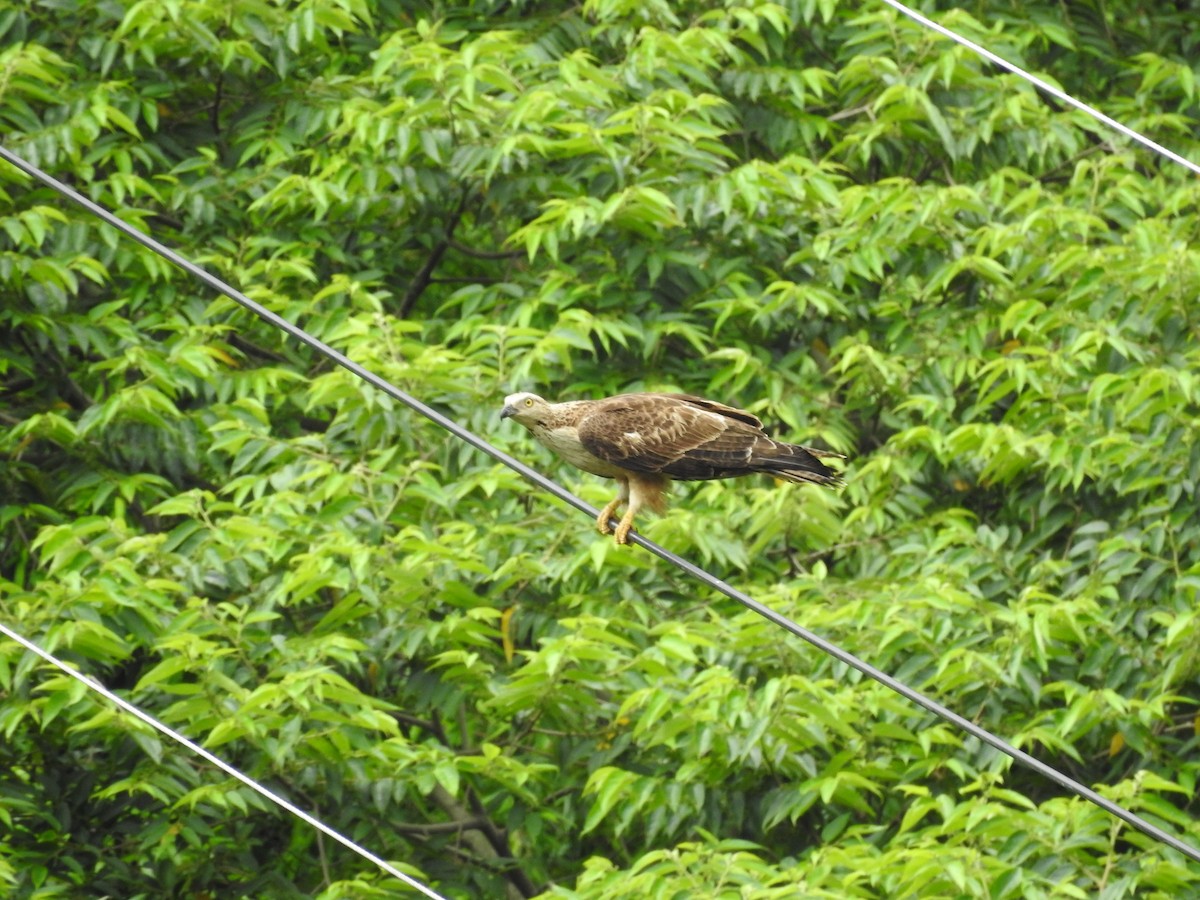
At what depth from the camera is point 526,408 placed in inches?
239

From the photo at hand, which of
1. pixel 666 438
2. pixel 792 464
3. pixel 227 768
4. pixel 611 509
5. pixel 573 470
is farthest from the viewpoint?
pixel 573 470

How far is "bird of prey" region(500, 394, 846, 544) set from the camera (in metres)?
5.98

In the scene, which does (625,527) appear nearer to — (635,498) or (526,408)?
(635,498)

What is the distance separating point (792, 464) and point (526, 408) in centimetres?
81

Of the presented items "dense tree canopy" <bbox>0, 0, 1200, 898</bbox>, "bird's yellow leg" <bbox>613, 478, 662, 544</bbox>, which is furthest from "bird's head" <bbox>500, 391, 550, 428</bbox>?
"dense tree canopy" <bbox>0, 0, 1200, 898</bbox>

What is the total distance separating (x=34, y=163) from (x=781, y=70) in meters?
3.18

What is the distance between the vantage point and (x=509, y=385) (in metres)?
7.70

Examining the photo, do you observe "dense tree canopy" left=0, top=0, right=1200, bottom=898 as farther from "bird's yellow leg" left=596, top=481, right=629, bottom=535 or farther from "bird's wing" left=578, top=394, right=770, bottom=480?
"bird's wing" left=578, top=394, right=770, bottom=480

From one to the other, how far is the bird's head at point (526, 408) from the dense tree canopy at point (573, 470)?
4.03ft

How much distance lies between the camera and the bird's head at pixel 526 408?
6.05 meters

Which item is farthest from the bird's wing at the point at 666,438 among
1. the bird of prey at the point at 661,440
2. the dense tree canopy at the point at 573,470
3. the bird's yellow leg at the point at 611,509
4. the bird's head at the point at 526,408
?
the dense tree canopy at the point at 573,470

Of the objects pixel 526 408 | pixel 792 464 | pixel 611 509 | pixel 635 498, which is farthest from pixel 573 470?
pixel 792 464

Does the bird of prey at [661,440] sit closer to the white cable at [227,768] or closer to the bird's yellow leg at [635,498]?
the bird's yellow leg at [635,498]

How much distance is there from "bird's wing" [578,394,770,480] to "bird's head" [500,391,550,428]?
0.13m
